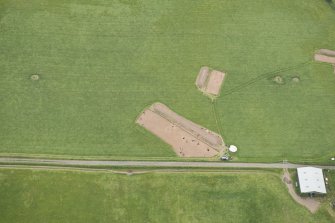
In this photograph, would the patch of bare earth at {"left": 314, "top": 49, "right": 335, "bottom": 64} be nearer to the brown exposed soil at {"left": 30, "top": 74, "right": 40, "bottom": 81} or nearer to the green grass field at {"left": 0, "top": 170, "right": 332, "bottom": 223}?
the green grass field at {"left": 0, "top": 170, "right": 332, "bottom": 223}

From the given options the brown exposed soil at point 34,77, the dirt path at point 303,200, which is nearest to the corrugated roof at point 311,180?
the dirt path at point 303,200

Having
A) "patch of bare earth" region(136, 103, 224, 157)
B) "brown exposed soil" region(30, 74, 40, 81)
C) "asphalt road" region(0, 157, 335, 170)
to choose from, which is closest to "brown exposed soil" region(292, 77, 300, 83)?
"asphalt road" region(0, 157, 335, 170)

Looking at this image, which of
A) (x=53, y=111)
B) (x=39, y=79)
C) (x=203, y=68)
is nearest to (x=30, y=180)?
(x=53, y=111)

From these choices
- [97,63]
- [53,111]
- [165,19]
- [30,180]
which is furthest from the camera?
[165,19]

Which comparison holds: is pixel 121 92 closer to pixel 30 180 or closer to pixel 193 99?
pixel 193 99

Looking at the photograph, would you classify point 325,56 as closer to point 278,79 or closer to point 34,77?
point 278,79

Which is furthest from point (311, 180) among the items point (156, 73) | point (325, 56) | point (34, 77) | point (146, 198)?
point (34, 77)
